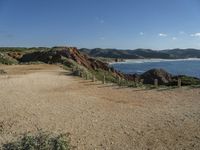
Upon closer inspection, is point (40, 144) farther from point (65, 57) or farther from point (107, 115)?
point (65, 57)

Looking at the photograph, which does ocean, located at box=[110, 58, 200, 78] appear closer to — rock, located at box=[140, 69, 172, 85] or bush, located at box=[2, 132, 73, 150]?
rock, located at box=[140, 69, 172, 85]

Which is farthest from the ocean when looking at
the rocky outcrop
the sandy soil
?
the sandy soil

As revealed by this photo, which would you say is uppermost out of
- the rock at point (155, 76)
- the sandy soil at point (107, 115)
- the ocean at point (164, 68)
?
the sandy soil at point (107, 115)

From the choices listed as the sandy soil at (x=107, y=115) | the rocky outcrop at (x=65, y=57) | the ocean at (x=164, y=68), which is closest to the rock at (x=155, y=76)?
the rocky outcrop at (x=65, y=57)

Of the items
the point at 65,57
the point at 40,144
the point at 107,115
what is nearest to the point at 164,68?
the point at 65,57

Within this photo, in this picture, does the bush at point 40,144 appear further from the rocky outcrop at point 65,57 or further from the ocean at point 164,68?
the ocean at point 164,68

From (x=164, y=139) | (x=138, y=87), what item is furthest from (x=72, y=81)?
(x=164, y=139)

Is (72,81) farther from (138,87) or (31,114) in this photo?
(31,114)

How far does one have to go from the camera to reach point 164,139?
39.9 ft

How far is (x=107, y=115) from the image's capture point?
51.2ft

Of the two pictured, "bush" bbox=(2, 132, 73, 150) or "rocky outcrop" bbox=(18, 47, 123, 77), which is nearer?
"bush" bbox=(2, 132, 73, 150)

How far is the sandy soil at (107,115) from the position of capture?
1220 centimetres

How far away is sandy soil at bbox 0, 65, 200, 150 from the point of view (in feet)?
40.0

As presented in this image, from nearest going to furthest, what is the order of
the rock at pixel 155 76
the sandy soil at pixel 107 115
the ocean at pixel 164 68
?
the sandy soil at pixel 107 115 < the rock at pixel 155 76 < the ocean at pixel 164 68
